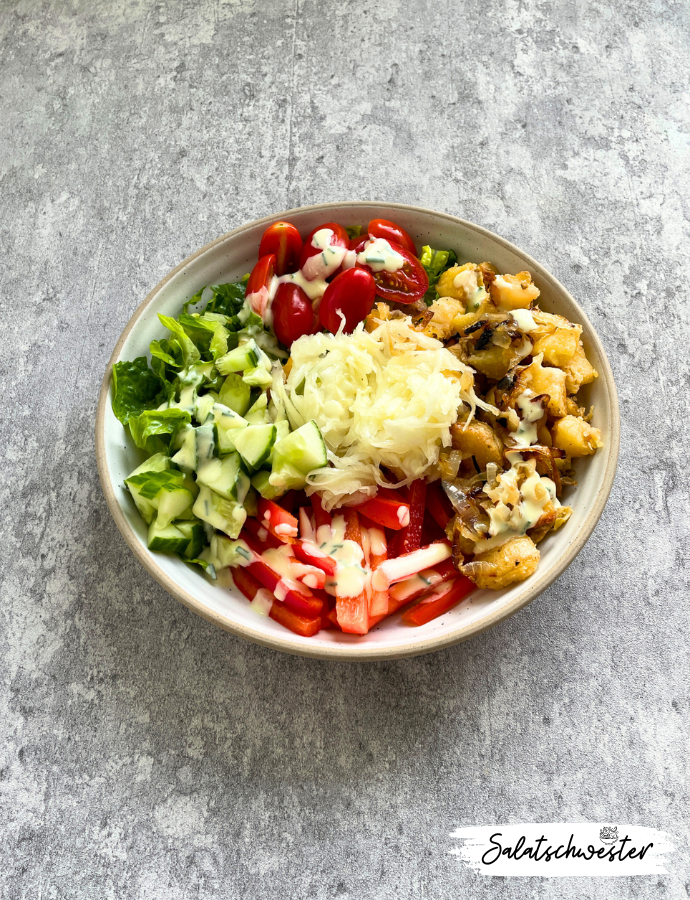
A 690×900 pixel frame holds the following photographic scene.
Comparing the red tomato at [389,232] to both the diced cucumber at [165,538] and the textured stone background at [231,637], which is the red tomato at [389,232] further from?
the diced cucumber at [165,538]

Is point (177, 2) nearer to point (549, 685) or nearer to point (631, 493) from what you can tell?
point (631, 493)

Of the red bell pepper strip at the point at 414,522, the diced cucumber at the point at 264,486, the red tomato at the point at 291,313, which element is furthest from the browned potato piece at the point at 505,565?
the red tomato at the point at 291,313

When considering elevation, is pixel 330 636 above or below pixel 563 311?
below

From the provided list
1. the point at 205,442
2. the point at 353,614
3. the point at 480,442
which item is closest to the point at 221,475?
the point at 205,442

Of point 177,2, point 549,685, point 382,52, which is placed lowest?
point 549,685

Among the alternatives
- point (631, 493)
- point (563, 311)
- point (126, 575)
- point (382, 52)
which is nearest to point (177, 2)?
point (382, 52)

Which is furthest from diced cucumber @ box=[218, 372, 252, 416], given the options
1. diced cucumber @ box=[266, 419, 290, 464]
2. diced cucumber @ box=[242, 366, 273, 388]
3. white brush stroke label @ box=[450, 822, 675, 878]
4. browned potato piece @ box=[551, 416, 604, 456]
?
white brush stroke label @ box=[450, 822, 675, 878]
